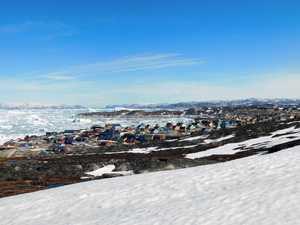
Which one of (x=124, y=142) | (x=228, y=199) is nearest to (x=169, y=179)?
(x=228, y=199)

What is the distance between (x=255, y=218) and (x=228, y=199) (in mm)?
2124

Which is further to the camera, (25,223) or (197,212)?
(25,223)

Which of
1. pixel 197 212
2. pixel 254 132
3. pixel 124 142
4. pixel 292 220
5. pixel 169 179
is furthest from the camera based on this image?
pixel 124 142

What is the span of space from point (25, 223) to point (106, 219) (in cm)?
390

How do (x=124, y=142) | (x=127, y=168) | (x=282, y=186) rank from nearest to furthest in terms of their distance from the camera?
(x=282, y=186) < (x=127, y=168) < (x=124, y=142)

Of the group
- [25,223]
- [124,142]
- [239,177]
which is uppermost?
[239,177]

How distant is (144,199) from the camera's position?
1251 cm

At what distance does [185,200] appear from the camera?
11570 millimetres

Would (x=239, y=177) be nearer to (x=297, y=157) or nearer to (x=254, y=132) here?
(x=297, y=157)

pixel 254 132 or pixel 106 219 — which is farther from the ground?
pixel 106 219

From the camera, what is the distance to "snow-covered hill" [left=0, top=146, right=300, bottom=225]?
907 cm

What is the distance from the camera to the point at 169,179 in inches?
610

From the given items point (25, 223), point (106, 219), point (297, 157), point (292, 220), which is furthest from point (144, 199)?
point (297, 157)

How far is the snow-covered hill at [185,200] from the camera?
9.07 metres
